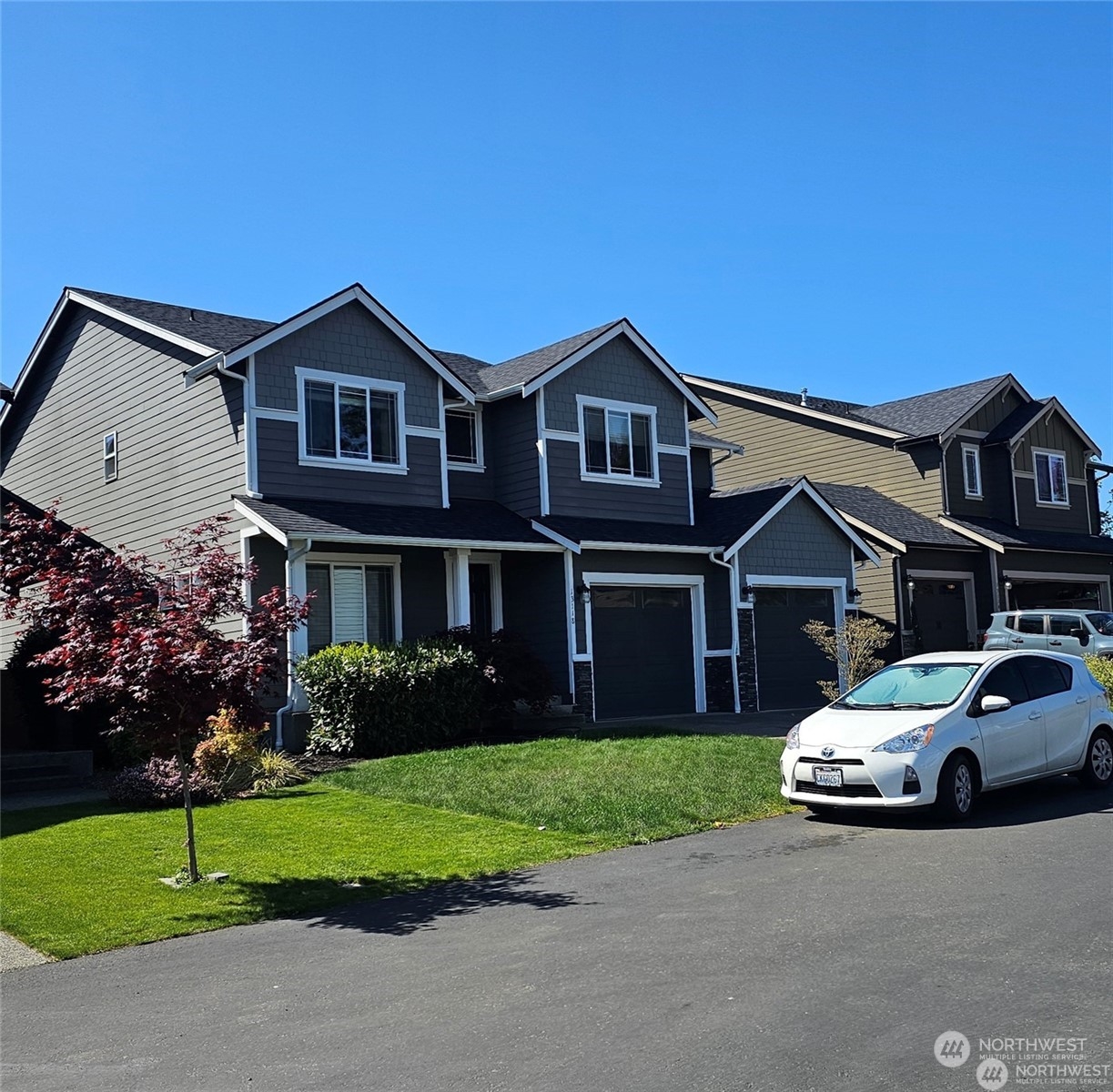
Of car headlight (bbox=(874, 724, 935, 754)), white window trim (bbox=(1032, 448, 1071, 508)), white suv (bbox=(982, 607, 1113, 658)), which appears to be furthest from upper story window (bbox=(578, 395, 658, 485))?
white window trim (bbox=(1032, 448, 1071, 508))

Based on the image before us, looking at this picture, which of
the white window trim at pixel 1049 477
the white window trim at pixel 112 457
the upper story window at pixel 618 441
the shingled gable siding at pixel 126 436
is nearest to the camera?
the shingled gable siding at pixel 126 436

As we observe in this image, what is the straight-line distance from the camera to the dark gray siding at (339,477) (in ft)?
64.3

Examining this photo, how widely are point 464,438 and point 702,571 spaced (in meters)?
5.40

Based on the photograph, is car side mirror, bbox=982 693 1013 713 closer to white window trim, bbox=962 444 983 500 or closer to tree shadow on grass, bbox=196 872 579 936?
tree shadow on grass, bbox=196 872 579 936

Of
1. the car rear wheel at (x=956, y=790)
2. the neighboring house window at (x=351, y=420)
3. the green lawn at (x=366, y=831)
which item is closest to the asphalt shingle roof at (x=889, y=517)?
the neighboring house window at (x=351, y=420)

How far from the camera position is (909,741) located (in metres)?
11.4

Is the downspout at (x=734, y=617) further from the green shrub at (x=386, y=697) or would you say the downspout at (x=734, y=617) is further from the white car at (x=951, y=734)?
the white car at (x=951, y=734)

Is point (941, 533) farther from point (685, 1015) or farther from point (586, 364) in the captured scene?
point (685, 1015)

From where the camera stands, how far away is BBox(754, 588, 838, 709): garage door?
78.9ft

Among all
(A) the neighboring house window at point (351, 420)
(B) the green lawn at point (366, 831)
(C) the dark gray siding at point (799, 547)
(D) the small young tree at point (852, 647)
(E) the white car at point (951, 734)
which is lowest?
(B) the green lawn at point (366, 831)

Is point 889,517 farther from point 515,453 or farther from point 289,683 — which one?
point 289,683

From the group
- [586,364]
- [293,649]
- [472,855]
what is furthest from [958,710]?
[586,364]

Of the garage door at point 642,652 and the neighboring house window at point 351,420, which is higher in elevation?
the neighboring house window at point 351,420

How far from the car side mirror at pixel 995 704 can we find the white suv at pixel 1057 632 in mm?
14822
